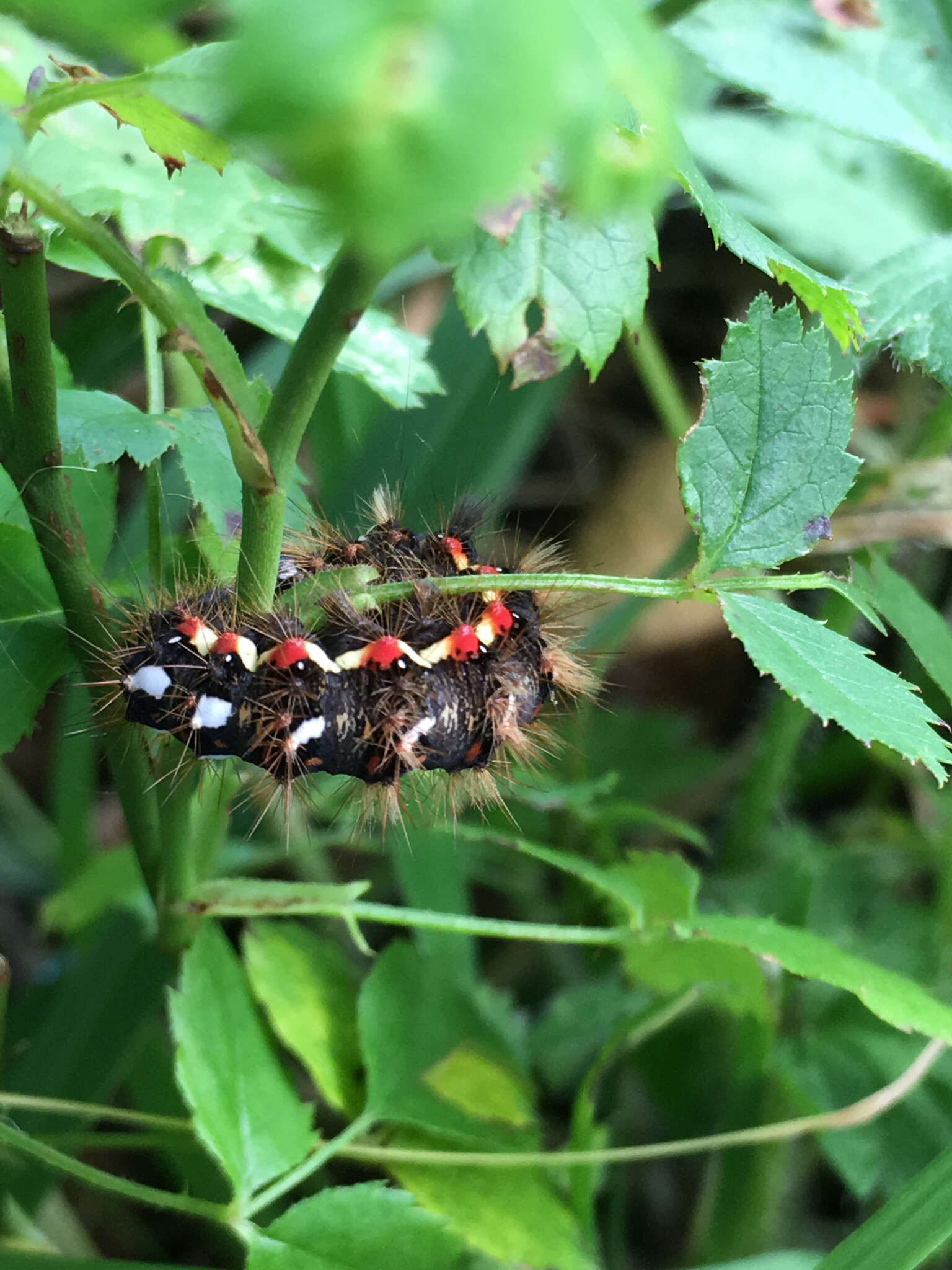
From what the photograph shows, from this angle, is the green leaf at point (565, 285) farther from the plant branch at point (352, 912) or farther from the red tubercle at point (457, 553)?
the plant branch at point (352, 912)

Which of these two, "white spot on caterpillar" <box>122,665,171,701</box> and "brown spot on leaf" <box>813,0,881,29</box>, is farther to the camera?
"brown spot on leaf" <box>813,0,881,29</box>

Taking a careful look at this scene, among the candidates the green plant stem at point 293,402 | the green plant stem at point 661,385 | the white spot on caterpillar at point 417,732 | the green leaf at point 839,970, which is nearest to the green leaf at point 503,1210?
the green leaf at point 839,970

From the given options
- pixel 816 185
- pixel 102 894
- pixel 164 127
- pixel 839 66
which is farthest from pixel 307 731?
pixel 816 185

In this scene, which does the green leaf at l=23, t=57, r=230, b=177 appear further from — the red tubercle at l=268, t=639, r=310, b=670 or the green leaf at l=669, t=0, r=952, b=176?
the green leaf at l=669, t=0, r=952, b=176

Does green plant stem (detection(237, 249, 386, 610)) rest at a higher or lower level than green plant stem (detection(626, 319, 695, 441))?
higher

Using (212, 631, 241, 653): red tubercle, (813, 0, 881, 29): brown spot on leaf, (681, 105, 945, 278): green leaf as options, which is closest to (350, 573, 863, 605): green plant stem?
(212, 631, 241, 653): red tubercle

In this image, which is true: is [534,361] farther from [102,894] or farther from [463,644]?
[102,894]
